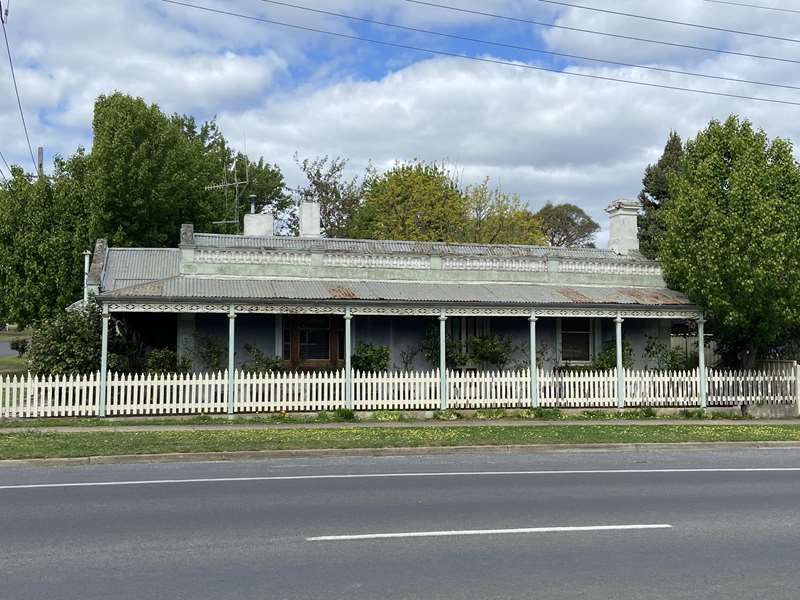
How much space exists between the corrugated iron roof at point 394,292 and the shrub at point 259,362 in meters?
1.78

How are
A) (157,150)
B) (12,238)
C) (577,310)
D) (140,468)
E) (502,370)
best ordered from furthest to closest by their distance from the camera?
(157,150) < (12,238) < (502,370) < (577,310) < (140,468)

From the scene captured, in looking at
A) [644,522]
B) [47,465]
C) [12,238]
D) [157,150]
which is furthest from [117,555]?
[157,150]

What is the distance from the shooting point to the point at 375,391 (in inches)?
805

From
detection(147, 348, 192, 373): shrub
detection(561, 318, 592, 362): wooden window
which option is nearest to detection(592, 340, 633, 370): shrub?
detection(561, 318, 592, 362): wooden window

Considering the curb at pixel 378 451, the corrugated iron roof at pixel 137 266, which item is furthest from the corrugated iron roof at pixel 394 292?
the curb at pixel 378 451

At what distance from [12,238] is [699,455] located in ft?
93.1

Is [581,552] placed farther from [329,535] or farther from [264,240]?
[264,240]

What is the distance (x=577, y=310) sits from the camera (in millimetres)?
21375

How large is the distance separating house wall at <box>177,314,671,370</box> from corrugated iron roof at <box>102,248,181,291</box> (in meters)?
1.92

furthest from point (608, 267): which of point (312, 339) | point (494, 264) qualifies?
point (312, 339)

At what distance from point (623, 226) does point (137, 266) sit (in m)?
16.6

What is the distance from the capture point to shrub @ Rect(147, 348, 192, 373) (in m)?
20.4

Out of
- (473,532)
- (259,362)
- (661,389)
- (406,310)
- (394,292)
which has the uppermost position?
(394,292)

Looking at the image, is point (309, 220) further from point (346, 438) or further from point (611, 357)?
point (346, 438)
